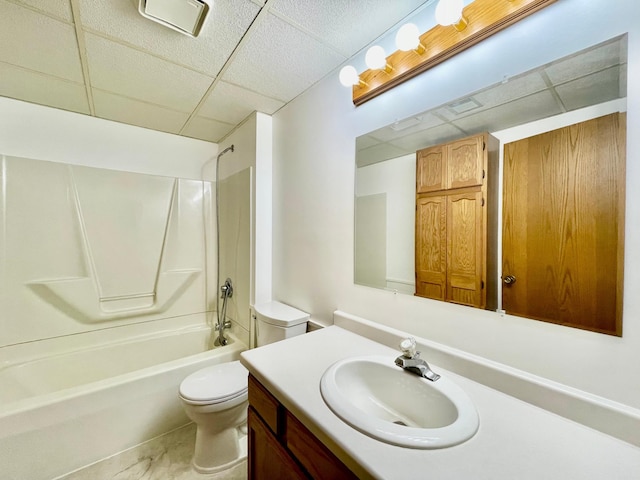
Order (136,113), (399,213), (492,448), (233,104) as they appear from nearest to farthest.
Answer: (492,448)
(399,213)
(233,104)
(136,113)

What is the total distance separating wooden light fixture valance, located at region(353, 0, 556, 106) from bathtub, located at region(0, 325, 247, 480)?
1.93m

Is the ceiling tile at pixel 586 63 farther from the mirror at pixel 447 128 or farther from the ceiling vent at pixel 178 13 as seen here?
the ceiling vent at pixel 178 13

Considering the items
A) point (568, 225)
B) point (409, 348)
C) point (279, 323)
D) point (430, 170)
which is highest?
point (430, 170)

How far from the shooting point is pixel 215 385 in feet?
4.68

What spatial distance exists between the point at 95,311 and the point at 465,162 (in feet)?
8.77

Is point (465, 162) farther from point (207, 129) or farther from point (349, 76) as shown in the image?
point (207, 129)

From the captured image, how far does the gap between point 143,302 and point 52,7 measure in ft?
6.43

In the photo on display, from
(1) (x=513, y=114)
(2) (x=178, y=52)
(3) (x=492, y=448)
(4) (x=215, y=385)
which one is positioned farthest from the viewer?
(4) (x=215, y=385)

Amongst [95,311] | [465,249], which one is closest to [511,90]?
[465,249]

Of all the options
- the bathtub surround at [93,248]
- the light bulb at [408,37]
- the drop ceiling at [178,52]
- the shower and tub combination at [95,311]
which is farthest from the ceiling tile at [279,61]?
the bathtub surround at [93,248]

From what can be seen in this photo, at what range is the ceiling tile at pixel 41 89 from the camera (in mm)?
1492

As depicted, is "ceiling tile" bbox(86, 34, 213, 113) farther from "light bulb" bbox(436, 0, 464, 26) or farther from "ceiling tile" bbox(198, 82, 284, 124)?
"light bulb" bbox(436, 0, 464, 26)

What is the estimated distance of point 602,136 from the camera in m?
0.67

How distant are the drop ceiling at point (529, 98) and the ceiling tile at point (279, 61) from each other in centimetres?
58
